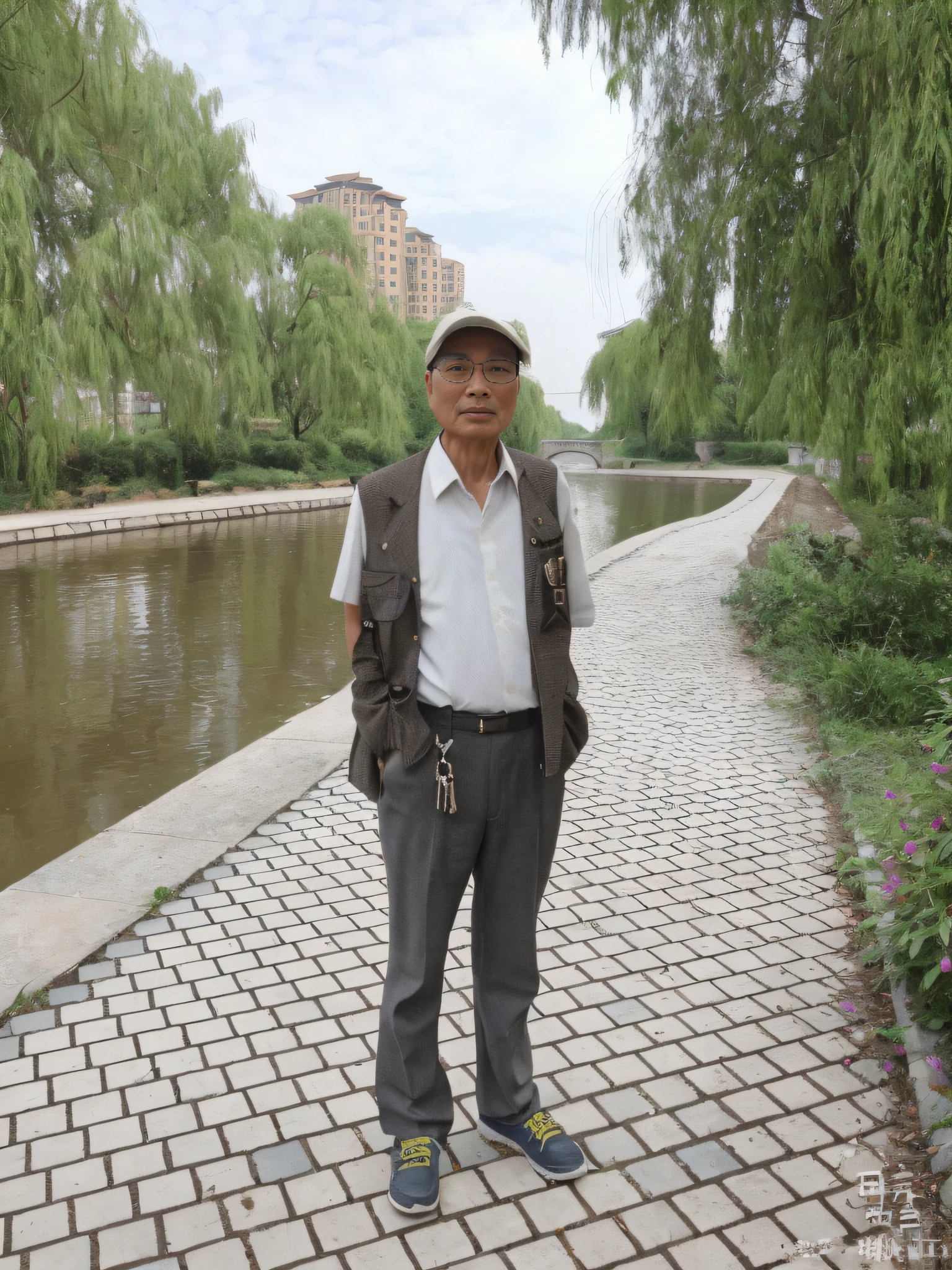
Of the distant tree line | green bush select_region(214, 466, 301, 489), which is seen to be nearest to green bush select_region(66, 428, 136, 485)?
the distant tree line

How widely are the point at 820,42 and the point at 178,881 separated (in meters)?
6.70

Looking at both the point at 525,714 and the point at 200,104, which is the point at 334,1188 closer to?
the point at 525,714

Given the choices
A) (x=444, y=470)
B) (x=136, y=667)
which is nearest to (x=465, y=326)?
(x=444, y=470)

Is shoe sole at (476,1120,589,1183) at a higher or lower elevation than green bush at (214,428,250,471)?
lower

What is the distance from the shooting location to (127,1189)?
8.25 feet

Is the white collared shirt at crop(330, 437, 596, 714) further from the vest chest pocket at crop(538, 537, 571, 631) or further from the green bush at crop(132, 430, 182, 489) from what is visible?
the green bush at crop(132, 430, 182, 489)

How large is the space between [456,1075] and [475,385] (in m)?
1.84

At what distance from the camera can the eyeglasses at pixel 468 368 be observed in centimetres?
232

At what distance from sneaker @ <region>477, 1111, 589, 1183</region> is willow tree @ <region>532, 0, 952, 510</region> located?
166 inches

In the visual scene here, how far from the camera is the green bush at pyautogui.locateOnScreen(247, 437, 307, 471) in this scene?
29.1 meters

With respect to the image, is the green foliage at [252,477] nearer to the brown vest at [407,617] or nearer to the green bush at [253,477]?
the green bush at [253,477]

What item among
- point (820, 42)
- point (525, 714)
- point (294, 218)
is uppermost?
point (294, 218)

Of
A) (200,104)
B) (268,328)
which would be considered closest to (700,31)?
(200,104)

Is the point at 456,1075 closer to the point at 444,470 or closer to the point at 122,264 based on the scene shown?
the point at 444,470
